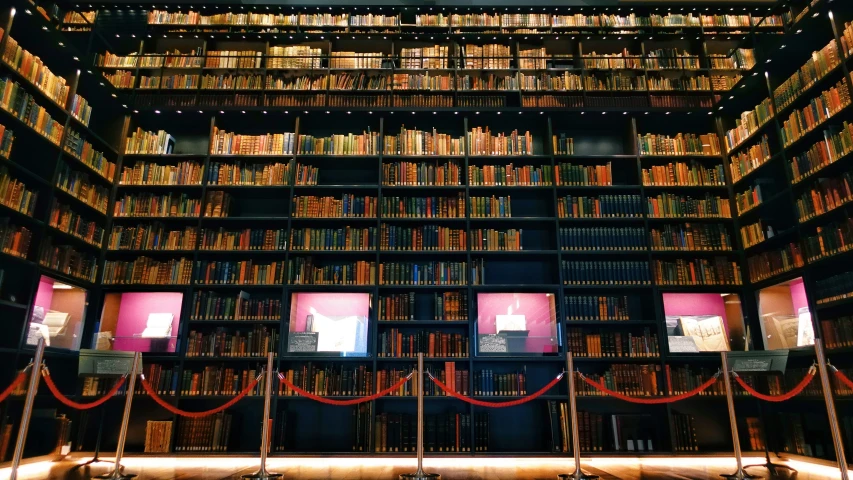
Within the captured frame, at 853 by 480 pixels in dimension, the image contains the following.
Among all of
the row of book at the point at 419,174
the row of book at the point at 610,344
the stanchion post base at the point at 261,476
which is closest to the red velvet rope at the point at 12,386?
the stanchion post base at the point at 261,476

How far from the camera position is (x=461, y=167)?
561 centimetres

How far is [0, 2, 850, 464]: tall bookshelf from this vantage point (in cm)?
486

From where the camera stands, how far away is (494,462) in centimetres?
438

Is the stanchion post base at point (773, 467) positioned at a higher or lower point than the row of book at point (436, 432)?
lower

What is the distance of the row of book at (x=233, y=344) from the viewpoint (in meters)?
4.99

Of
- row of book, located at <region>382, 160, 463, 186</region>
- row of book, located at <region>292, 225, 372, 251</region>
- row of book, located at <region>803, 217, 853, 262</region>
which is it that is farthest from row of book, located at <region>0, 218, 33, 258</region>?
row of book, located at <region>803, 217, 853, 262</region>

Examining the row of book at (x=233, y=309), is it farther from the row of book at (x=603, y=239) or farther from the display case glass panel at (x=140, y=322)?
the row of book at (x=603, y=239)

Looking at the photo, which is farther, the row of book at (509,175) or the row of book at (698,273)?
the row of book at (509,175)

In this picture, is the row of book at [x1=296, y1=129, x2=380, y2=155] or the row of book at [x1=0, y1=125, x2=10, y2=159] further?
the row of book at [x1=296, y1=129, x2=380, y2=155]

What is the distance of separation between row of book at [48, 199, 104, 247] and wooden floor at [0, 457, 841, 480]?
2092 millimetres

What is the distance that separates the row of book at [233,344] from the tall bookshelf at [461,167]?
0.24 feet

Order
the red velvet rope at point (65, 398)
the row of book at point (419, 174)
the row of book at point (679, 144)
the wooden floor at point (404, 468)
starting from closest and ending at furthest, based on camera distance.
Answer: the red velvet rope at point (65, 398), the wooden floor at point (404, 468), the row of book at point (419, 174), the row of book at point (679, 144)

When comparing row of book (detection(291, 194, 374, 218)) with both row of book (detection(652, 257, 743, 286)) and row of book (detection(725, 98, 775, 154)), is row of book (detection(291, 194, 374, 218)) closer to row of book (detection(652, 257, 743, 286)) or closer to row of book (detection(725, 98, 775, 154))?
row of book (detection(652, 257, 743, 286))

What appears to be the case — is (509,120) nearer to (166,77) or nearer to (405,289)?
(405,289)
